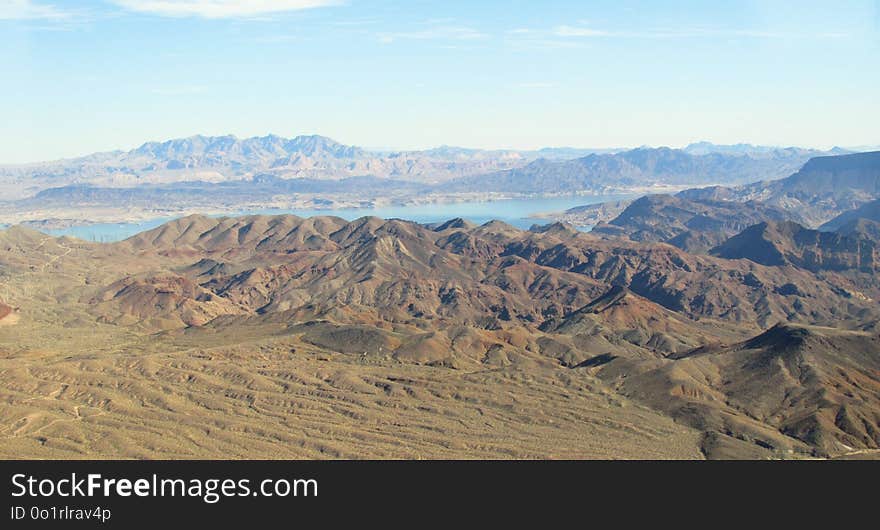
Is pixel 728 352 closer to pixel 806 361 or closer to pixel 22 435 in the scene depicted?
pixel 806 361

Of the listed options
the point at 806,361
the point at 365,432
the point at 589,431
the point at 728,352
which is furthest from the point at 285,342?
the point at 806,361

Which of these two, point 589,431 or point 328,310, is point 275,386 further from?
point 328,310

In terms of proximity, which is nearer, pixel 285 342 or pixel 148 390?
pixel 148 390

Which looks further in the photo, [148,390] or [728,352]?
[728,352]

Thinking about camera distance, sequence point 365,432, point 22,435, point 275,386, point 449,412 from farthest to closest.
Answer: point 275,386, point 449,412, point 365,432, point 22,435

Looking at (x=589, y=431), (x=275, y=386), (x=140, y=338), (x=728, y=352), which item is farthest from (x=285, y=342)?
(x=728, y=352)
